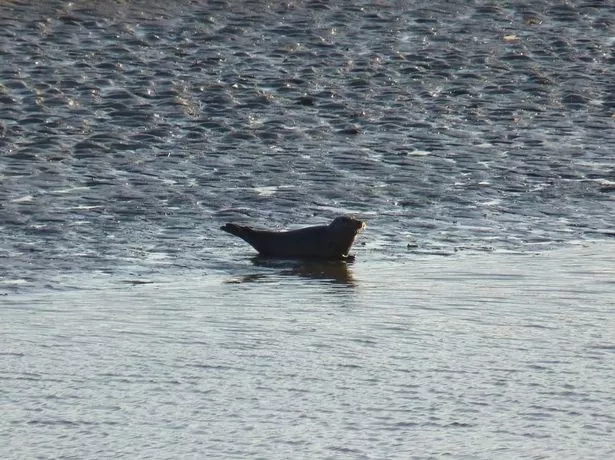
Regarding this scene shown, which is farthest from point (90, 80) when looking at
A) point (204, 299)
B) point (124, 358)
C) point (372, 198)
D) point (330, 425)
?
point (330, 425)

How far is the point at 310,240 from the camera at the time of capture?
1041 centimetres

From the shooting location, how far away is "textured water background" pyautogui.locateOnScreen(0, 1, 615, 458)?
23.3 ft

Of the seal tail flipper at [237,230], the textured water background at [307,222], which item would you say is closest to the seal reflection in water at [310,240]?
the seal tail flipper at [237,230]

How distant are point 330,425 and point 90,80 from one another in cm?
884

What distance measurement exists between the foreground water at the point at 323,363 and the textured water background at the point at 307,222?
0.06 ft

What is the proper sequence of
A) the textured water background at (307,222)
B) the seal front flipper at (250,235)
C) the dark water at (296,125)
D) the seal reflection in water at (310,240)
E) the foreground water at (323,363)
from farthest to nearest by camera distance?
the dark water at (296,125), the seal front flipper at (250,235), the seal reflection in water at (310,240), the textured water background at (307,222), the foreground water at (323,363)

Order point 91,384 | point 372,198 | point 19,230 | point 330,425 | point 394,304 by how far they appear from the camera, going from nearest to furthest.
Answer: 1. point 330,425
2. point 91,384
3. point 394,304
4. point 19,230
5. point 372,198

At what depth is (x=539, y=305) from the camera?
916 centimetres

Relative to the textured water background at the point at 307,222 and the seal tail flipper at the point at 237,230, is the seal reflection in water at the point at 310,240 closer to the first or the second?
the seal tail flipper at the point at 237,230

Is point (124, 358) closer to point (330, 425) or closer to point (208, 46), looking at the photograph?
point (330, 425)

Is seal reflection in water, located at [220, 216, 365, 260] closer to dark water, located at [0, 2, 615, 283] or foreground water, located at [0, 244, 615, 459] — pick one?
foreground water, located at [0, 244, 615, 459]

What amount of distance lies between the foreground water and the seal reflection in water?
0.18 metres

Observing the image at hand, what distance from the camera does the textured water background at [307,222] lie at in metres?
7.11

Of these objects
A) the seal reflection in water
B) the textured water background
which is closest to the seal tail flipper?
the seal reflection in water
